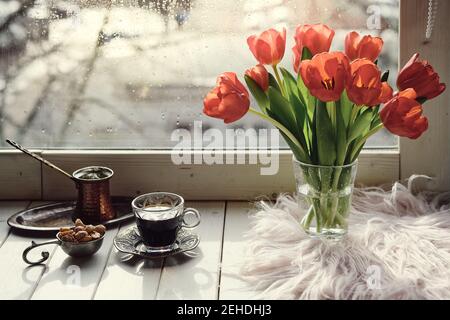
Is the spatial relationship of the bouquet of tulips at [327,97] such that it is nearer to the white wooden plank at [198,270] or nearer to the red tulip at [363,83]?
the red tulip at [363,83]

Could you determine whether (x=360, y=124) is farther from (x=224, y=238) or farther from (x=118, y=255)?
(x=118, y=255)

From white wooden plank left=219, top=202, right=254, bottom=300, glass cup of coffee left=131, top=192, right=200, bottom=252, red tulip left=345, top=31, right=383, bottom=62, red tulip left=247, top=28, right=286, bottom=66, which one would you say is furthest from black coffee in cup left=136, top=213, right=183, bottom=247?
red tulip left=345, top=31, right=383, bottom=62

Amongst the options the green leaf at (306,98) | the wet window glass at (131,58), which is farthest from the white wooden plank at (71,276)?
the green leaf at (306,98)

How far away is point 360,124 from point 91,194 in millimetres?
543

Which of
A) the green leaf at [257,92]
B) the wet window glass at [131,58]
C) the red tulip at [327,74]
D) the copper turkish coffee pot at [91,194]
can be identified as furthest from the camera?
the wet window glass at [131,58]

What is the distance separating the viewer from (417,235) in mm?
1306

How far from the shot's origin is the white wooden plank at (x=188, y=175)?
1529 mm

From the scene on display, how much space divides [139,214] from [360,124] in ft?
1.38

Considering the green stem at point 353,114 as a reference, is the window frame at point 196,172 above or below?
below

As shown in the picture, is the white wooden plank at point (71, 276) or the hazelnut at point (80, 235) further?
the hazelnut at point (80, 235)

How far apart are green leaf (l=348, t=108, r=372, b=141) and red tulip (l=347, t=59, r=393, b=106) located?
0.07 metres

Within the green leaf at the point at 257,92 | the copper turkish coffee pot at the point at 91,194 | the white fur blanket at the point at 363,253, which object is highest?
the green leaf at the point at 257,92

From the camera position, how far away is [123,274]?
122cm

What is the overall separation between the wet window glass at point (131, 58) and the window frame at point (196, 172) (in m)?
0.04
